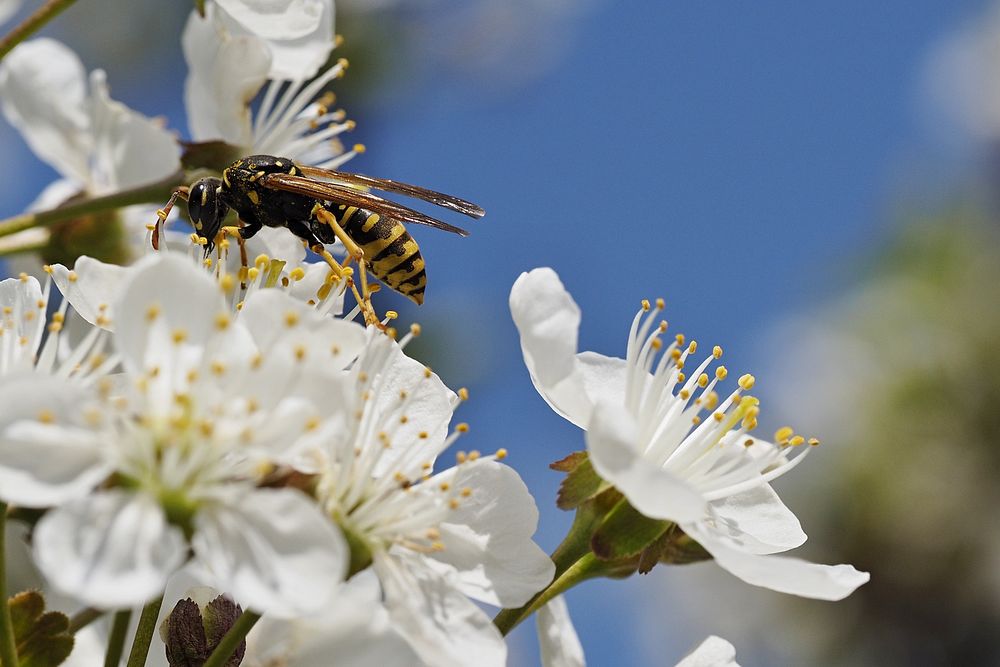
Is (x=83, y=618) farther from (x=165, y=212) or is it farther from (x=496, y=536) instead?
(x=165, y=212)

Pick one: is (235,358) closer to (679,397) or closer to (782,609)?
(679,397)

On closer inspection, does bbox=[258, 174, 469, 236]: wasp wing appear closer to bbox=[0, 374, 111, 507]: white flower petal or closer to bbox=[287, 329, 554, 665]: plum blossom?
bbox=[287, 329, 554, 665]: plum blossom

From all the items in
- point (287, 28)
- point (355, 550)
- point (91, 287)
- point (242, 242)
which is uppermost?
point (287, 28)

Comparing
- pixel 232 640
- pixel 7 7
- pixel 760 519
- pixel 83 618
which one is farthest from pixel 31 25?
pixel 760 519

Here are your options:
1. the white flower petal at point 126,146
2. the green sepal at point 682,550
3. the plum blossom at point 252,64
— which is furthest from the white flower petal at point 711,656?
the white flower petal at point 126,146

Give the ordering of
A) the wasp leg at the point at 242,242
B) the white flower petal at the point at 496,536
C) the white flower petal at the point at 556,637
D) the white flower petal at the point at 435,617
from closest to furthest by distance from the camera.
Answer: the white flower petal at the point at 435,617
the white flower petal at the point at 496,536
the wasp leg at the point at 242,242
the white flower petal at the point at 556,637

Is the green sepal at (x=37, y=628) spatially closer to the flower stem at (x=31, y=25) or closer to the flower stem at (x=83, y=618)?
the flower stem at (x=83, y=618)

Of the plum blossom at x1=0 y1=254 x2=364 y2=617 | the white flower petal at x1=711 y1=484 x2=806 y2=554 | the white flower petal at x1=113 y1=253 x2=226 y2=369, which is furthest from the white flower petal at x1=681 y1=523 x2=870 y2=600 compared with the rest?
the white flower petal at x1=113 y1=253 x2=226 y2=369
